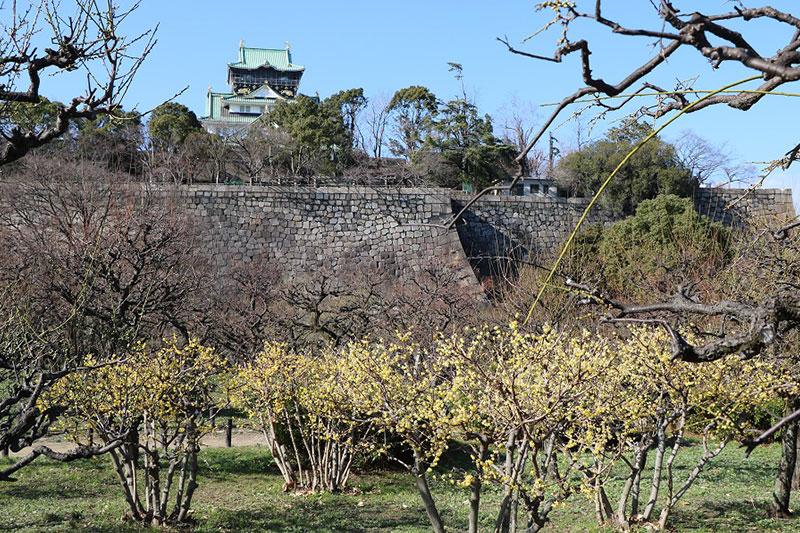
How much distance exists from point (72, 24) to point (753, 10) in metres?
3.05

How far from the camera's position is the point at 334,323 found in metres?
13.2

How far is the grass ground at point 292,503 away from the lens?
24.3 feet

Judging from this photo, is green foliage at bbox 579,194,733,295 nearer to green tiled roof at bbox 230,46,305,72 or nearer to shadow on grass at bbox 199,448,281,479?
shadow on grass at bbox 199,448,281,479

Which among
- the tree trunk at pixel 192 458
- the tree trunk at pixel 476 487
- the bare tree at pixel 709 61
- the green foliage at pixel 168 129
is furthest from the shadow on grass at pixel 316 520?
the green foliage at pixel 168 129

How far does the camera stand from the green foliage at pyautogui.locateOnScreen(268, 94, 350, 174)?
27.8 meters

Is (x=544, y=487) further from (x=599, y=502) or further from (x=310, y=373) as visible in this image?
(x=310, y=373)

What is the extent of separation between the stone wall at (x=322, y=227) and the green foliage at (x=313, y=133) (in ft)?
9.44

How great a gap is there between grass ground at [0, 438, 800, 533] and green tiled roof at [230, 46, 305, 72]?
42.1m

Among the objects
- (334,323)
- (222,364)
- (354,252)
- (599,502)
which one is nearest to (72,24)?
(222,364)

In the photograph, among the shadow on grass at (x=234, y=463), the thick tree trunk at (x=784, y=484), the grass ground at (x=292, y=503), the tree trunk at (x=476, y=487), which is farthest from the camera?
the shadow on grass at (x=234, y=463)

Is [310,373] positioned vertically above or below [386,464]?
above

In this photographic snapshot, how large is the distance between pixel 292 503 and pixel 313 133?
20691mm

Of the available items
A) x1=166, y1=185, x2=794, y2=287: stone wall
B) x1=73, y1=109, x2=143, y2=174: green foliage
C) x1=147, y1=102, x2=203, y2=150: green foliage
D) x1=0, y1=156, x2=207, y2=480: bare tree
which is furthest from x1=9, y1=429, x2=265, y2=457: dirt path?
x1=147, y1=102, x2=203, y2=150: green foliage

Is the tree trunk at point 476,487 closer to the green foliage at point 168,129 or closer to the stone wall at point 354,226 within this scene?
the stone wall at point 354,226
